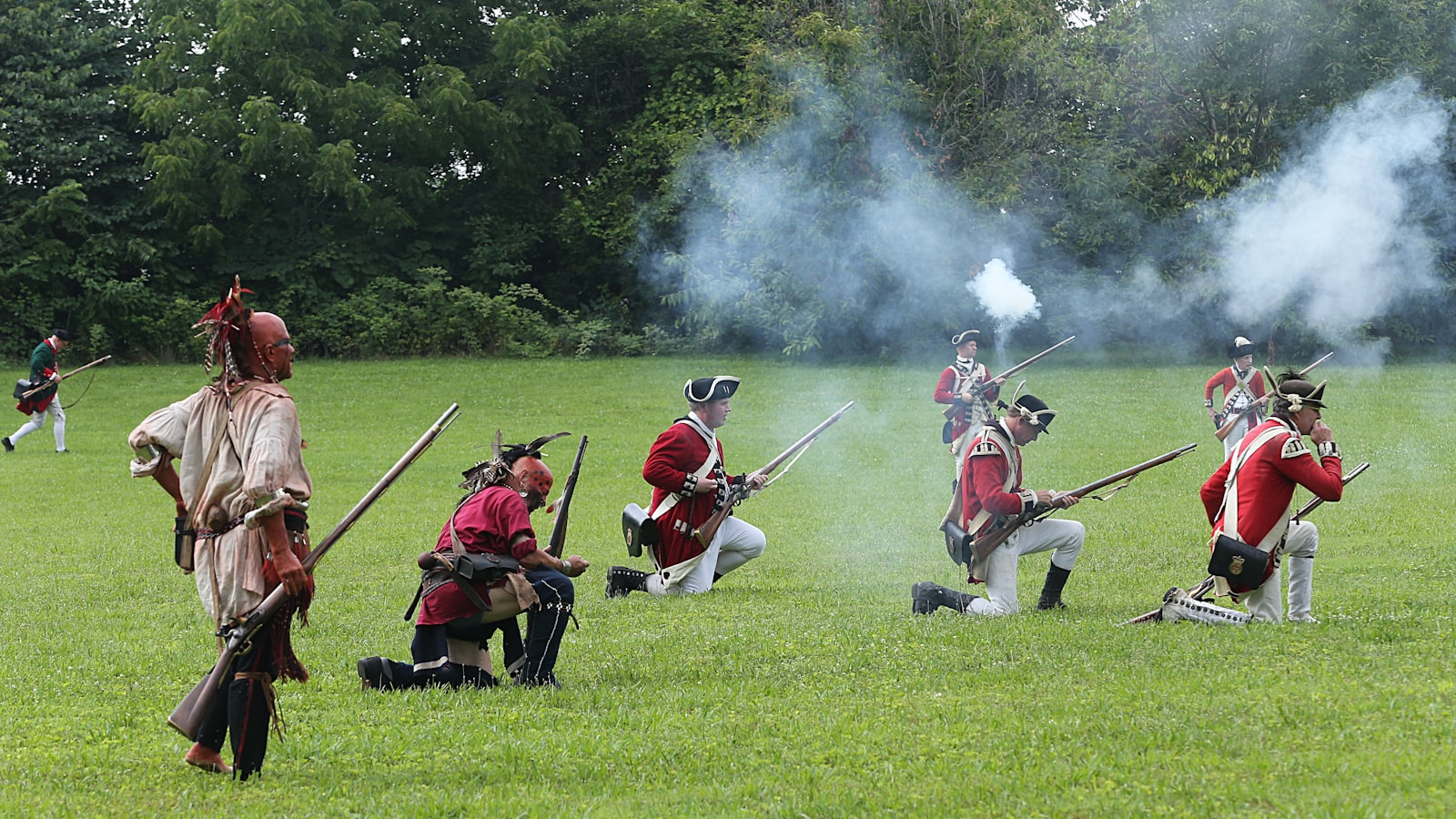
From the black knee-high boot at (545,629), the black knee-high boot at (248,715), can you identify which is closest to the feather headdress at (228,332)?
the black knee-high boot at (248,715)

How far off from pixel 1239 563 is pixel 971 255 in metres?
24.5

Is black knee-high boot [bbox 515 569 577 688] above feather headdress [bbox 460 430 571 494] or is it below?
below

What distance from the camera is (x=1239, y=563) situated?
8703mm

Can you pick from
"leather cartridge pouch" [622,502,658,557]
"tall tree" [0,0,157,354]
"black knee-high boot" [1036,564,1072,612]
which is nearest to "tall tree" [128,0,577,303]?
"tall tree" [0,0,157,354]

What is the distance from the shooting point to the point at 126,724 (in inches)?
290

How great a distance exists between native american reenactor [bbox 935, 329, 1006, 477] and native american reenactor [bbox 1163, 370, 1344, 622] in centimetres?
516

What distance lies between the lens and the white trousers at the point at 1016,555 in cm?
1001

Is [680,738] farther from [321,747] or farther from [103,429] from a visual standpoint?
[103,429]

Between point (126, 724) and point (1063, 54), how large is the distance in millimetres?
30118

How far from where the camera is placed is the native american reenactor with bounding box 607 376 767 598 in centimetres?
1138

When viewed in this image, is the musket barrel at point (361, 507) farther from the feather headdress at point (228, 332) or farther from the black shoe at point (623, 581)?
the black shoe at point (623, 581)

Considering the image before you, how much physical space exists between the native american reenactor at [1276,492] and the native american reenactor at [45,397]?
18.5m

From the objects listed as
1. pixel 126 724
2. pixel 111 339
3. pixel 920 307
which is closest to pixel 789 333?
pixel 920 307

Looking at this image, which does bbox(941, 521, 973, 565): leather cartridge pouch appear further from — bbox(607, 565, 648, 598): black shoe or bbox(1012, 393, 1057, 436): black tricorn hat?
bbox(607, 565, 648, 598): black shoe
